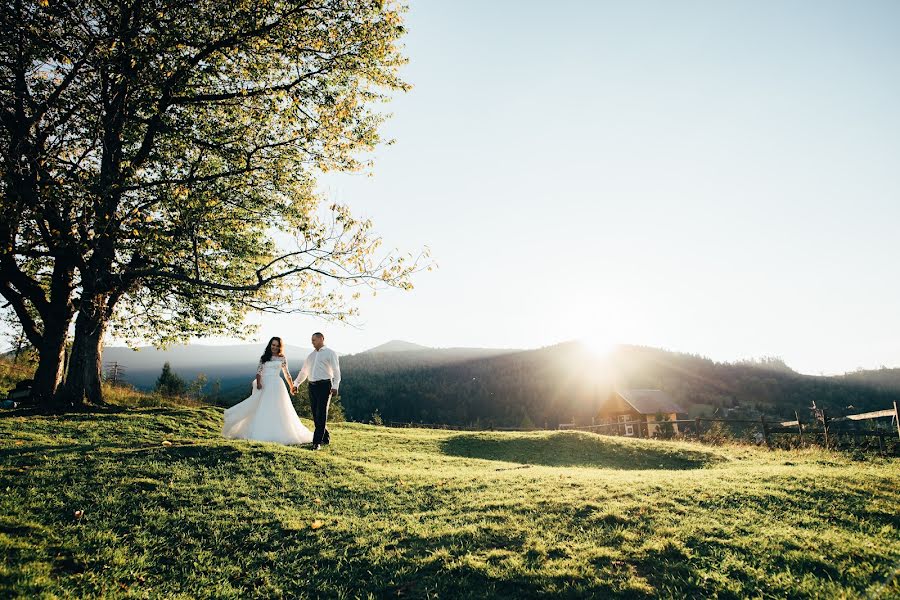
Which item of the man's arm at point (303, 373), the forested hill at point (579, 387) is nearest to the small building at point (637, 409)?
the forested hill at point (579, 387)

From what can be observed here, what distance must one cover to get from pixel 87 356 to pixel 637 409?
1623 inches

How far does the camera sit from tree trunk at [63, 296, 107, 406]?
16766 millimetres

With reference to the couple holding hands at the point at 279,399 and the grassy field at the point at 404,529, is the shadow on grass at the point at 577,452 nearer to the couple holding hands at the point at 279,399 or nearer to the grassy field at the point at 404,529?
the grassy field at the point at 404,529

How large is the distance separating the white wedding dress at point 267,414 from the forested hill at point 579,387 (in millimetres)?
65999

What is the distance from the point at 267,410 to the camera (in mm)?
13391

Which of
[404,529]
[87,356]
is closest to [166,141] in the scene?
[87,356]

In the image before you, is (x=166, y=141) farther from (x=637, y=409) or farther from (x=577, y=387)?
(x=577, y=387)

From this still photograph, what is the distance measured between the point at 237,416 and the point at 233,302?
6.33m

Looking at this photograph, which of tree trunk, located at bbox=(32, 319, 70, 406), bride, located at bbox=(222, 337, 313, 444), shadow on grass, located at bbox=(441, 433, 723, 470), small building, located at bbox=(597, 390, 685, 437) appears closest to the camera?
bride, located at bbox=(222, 337, 313, 444)

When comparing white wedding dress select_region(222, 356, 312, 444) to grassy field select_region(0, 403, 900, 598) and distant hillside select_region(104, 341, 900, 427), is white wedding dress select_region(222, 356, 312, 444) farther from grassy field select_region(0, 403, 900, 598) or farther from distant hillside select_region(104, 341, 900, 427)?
distant hillside select_region(104, 341, 900, 427)

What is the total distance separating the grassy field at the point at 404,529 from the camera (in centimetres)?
553

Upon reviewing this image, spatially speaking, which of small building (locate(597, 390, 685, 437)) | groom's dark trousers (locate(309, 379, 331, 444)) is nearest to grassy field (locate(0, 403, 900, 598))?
groom's dark trousers (locate(309, 379, 331, 444))

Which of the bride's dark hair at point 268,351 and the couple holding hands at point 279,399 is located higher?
the bride's dark hair at point 268,351

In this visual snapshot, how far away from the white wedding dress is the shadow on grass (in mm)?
7282
